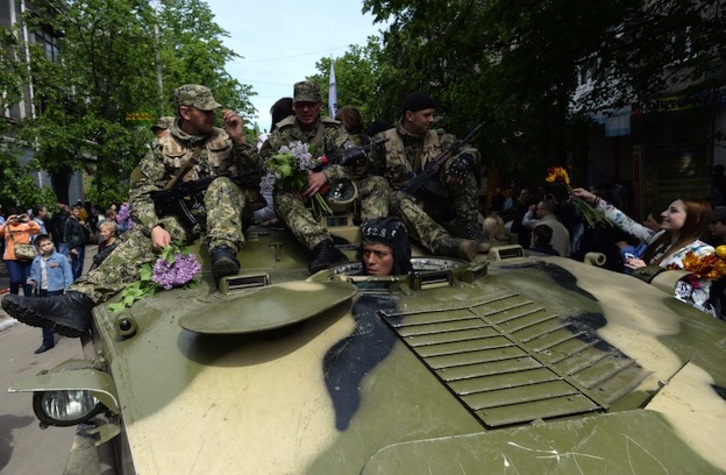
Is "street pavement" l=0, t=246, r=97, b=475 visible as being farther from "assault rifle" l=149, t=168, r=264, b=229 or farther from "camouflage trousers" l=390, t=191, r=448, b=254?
"camouflage trousers" l=390, t=191, r=448, b=254

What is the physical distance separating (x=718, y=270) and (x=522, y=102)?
5.64 m

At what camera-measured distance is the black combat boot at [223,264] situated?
348 centimetres

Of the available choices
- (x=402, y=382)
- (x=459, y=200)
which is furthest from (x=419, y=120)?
(x=402, y=382)

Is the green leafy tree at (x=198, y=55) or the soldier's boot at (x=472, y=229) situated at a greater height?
the green leafy tree at (x=198, y=55)

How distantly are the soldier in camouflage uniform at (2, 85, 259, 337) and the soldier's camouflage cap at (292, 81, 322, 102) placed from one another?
733mm

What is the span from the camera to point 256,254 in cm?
417

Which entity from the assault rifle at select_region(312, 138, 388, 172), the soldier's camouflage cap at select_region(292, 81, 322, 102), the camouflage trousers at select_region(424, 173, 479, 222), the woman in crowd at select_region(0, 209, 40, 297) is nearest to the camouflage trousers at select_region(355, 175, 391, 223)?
the assault rifle at select_region(312, 138, 388, 172)

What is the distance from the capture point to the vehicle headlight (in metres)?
2.53

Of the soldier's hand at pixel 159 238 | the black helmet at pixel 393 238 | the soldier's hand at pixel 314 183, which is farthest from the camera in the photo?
the soldier's hand at pixel 314 183

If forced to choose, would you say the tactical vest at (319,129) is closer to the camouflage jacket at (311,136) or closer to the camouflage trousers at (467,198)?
the camouflage jacket at (311,136)

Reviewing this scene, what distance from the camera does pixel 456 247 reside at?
4.15 metres

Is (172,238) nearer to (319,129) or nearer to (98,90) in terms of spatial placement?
(319,129)

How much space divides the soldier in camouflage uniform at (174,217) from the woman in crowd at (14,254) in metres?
7.40

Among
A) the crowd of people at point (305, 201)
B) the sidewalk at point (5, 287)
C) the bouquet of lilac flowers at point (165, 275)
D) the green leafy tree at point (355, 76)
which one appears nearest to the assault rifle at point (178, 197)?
the crowd of people at point (305, 201)
